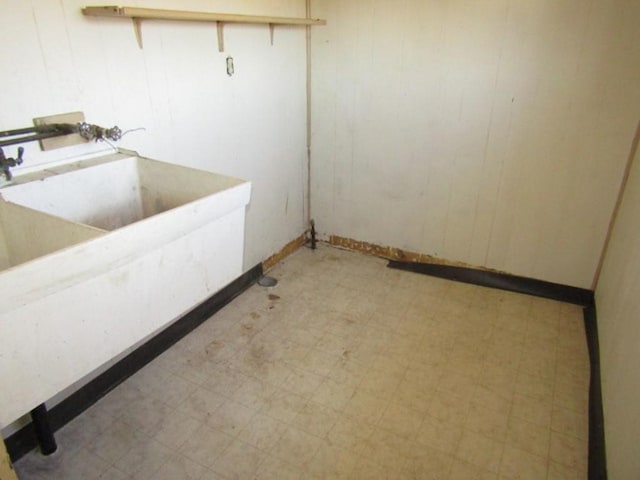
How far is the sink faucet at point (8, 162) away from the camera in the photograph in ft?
4.51

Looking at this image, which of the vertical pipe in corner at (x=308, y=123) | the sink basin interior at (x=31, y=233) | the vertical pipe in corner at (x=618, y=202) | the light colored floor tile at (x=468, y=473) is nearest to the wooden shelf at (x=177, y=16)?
the vertical pipe in corner at (x=308, y=123)

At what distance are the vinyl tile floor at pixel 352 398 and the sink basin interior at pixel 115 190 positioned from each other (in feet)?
2.83

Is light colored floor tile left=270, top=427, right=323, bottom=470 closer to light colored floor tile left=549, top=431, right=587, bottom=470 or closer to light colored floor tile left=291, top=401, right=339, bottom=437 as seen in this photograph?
light colored floor tile left=291, top=401, right=339, bottom=437

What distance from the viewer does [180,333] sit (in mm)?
2375

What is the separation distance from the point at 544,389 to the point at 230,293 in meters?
1.80

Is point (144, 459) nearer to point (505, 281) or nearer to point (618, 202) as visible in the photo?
point (505, 281)

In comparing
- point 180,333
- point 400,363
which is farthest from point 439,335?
point 180,333

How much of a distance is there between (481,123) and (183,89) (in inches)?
67.4

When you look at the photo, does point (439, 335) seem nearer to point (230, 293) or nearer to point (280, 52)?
point (230, 293)

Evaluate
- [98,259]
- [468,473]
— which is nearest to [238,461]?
[468,473]

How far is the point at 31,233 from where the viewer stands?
4.28 feet

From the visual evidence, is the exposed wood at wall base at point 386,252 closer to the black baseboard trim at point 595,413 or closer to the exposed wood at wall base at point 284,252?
the exposed wood at wall base at point 284,252

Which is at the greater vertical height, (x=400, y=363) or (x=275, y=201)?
(x=275, y=201)

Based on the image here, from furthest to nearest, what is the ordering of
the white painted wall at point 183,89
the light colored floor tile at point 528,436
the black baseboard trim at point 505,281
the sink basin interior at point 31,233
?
the black baseboard trim at point 505,281, the light colored floor tile at point 528,436, the white painted wall at point 183,89, the sink basin interior at point 31,233
